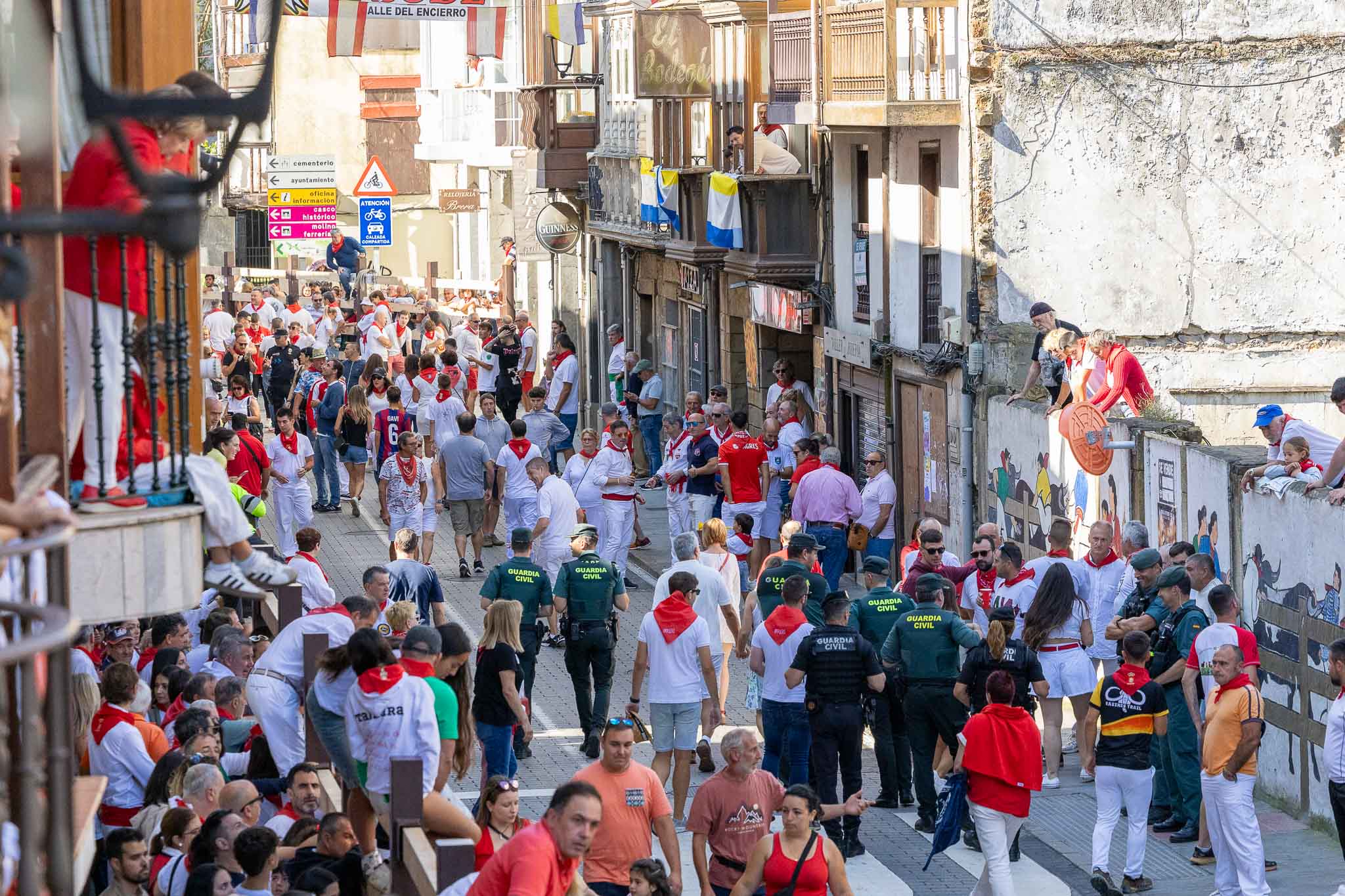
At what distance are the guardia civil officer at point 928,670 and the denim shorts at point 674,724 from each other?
4.52 ft

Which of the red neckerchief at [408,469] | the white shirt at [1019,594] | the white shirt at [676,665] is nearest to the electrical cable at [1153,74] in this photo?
the red neckerchief at [408,469]

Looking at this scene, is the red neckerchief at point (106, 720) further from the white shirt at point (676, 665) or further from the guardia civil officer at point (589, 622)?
the guardia civil officer at point (589, 622)

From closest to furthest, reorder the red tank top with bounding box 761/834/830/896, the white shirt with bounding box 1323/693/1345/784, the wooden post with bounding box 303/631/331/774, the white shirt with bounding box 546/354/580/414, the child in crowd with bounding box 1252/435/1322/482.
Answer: the red tank top with bounding box 761/834/830/896
the wooden post with bounding box 303/631/331/774
the white shirt with bounding box 1323/693/1345/784
the child in crowd with bounding box 1252/435/1322/482
the white shirt with bounding box 546/354/580/414

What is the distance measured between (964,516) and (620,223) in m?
15.1

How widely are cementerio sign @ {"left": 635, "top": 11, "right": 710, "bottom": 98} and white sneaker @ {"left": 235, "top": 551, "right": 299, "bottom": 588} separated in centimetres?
2254

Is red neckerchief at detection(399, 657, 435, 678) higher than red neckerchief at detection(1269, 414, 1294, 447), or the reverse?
red neckerchief at detection(1269, 414, 1294, 447)

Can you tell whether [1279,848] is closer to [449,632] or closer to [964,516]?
[449,632]

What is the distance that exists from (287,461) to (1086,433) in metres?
9.12

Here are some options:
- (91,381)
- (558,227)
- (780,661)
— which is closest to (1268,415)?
(780,661)

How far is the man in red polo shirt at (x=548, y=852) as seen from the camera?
790cm

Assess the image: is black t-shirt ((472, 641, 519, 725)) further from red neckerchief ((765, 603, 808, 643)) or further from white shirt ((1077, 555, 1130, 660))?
white shirt ((1077, 555, 1130, 660))

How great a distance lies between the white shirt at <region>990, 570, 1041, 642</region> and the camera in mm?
15023

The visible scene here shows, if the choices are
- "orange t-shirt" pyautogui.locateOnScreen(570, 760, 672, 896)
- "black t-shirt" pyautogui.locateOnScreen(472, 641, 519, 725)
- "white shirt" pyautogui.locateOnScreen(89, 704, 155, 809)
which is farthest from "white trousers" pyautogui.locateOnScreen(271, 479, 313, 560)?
"orange t-shirt" pyautogui.locateOnScreen(570, 760, 672, 896)

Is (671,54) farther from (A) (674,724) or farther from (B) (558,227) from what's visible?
(A) (674,724)
